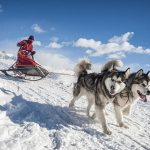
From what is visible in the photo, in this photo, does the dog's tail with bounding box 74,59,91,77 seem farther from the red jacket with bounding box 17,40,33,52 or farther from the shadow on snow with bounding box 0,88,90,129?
the red jacket with bounding box 17,40,33,52

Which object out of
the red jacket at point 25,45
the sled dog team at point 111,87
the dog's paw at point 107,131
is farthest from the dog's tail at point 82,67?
the red jacket at point 25,45

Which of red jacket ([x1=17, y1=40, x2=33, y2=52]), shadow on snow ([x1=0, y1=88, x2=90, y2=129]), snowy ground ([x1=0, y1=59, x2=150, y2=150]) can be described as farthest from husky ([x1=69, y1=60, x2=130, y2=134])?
red jacket ([x1=17, y1=40, x2=33, y2=52])

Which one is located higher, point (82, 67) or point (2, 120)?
point (82, 67)

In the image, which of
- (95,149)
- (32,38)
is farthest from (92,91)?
(32,38)

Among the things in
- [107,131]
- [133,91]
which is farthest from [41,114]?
[133,91]

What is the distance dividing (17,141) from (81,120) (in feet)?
7.92

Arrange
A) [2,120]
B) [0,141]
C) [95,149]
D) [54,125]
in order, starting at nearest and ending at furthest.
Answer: [0,141]
[95,149]
[2,120]
[54,125]

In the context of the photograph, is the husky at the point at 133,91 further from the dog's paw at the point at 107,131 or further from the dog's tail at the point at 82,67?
the dog's tail at the point at 82,67

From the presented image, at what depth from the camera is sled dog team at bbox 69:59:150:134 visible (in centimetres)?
655

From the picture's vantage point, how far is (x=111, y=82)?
6543mm

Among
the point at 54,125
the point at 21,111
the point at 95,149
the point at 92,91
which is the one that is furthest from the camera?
the point at 92,91

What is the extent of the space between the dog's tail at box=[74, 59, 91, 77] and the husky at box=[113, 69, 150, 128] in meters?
1.41

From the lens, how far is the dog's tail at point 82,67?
8.52 meters

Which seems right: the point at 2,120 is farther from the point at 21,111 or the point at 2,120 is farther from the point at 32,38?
the point at 32,38
